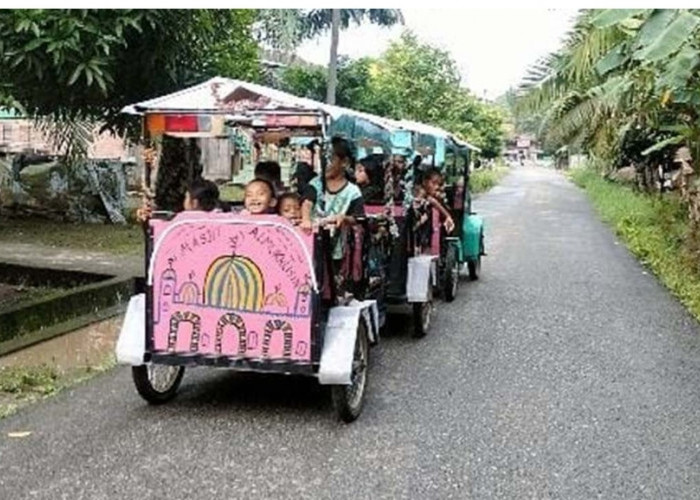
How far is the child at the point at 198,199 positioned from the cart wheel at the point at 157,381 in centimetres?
98

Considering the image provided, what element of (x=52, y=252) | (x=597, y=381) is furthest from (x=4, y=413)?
(x=52, y=252)

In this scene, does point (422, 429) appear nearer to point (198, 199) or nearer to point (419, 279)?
point (198, 199)

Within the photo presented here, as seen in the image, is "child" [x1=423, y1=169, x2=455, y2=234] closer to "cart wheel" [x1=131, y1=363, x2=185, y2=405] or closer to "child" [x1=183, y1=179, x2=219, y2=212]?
"child" [x1=183, y1=179, x2=219, y2=212]

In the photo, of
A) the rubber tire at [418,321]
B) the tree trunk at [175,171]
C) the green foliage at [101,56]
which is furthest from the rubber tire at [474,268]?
the tree trunk at [175,171]

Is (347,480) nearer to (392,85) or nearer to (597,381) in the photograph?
(597,381)

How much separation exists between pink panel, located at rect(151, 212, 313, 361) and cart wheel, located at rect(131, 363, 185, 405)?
314 mm

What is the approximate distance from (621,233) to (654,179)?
8.00 metres

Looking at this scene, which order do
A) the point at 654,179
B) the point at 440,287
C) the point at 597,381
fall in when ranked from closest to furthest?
the point at 597,381
the point at 440,287
the point at 654,179

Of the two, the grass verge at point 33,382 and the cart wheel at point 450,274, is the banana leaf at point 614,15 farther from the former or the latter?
the cart wheel at point 450,274

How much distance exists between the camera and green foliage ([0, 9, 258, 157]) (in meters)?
7.37

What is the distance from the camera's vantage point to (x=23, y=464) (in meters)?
5.00

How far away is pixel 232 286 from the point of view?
5695 mm

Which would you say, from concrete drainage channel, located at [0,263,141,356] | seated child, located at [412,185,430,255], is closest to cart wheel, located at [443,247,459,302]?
seated child, located at [412,185,430,255]

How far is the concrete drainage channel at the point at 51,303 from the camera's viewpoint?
824 cm
